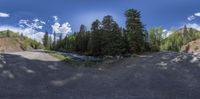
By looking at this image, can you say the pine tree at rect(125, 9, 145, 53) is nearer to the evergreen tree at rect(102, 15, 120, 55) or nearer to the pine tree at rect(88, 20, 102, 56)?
the evergreen tree at rect(102, 15, 120, 55)

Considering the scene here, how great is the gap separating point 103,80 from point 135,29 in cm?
2931

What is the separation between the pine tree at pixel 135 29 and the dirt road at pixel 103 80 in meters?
16.3

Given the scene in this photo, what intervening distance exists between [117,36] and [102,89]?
96.0 feet

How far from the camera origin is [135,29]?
2426 inches

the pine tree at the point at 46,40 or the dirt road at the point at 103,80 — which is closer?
the dirt road at the point at 103,80

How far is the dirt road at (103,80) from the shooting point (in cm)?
2694

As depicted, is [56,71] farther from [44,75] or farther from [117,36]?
[117,36]

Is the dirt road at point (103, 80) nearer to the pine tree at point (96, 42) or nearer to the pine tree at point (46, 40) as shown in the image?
the pine tree at point (96, 42)

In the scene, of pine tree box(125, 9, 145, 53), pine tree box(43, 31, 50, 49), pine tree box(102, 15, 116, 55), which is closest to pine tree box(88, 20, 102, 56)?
pine tree box(102, 15, 116, 55)

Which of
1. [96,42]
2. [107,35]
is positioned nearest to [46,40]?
[96,42]

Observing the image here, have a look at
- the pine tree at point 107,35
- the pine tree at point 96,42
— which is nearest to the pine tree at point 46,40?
the pine tree at point 96,42

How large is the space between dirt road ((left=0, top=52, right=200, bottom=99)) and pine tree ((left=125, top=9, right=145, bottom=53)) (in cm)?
1631

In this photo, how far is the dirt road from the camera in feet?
88.4

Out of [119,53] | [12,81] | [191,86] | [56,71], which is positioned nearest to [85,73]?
[56,71]
